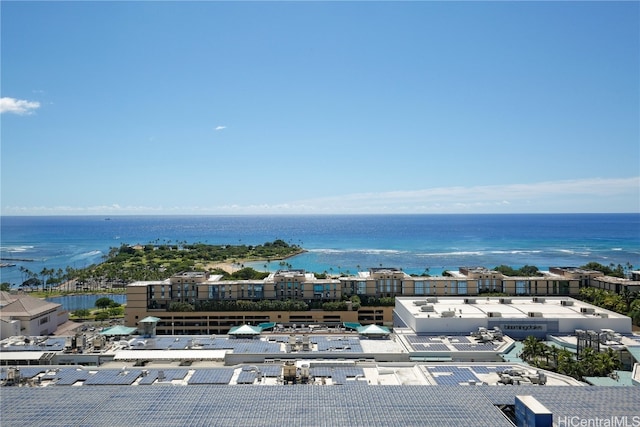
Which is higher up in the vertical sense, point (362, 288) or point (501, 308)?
point (362, 288)

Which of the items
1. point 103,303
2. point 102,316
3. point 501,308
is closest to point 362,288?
point 501,308

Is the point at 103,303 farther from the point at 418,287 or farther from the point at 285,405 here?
the point at 285,405

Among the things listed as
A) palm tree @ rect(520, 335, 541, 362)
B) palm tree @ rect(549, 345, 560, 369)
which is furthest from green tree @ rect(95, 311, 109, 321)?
palm tree @ rect(549, 345, 560, 369)

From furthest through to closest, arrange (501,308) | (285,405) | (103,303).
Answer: (103,303), (501,308), (285,405)

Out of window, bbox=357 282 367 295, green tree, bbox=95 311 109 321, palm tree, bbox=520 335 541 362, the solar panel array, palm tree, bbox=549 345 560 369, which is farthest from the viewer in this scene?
green tree, bbox=95 311 109 321

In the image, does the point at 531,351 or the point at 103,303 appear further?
the point at 103,303

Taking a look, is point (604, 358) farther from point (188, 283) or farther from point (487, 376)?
point (188, 283)

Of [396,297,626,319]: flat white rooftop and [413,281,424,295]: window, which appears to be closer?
[396,297,626,319]: flat white rooftop

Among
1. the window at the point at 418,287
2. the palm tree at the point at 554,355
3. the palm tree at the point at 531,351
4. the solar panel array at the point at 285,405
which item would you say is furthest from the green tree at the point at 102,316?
the palm tree at the point at 554,355

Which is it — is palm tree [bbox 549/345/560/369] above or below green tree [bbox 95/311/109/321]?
above

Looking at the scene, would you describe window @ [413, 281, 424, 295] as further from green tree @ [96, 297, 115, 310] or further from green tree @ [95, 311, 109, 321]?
green tree @ [96, 297, 115, 310]

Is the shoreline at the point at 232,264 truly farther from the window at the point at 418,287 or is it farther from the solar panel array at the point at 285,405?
the solar panel array at the point at 285,405

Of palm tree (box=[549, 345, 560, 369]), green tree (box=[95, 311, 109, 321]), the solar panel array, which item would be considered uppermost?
the solar panel array
